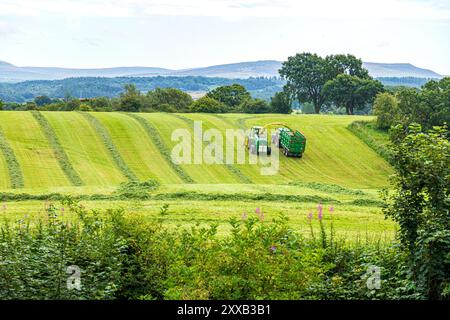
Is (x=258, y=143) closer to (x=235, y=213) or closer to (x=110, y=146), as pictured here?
(x=110, y=146)

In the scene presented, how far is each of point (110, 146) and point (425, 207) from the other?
41.7 meters

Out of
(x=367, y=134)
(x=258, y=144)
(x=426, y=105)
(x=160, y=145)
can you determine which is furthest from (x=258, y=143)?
(x=426, y=105)

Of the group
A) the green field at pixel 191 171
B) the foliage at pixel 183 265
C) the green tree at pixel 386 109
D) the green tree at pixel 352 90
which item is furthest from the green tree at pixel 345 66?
the foliage at pixel 183 265

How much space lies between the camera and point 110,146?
50781 mm

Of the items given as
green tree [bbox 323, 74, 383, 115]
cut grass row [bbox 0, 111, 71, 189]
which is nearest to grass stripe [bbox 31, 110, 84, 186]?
cut grass row [bbox 0, 111, 71, 189]

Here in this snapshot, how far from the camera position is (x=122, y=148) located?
5072 cm

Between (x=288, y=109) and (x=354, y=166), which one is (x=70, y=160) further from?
(x=288, y=109)

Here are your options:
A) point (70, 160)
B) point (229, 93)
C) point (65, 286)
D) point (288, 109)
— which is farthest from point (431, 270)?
point (229, 93)

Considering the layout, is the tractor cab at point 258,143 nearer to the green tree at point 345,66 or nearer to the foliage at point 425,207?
the foliage at point 425,207

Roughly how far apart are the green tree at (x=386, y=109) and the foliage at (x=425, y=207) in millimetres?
Result: 52200

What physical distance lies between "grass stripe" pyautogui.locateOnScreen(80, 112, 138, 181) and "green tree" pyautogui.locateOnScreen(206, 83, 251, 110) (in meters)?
57.6

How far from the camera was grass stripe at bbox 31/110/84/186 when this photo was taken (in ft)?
129

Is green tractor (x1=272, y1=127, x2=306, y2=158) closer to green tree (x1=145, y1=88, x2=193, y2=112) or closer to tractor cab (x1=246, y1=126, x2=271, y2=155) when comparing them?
tractor cab (x1=246, y1=126, x2=271, y2=155)
